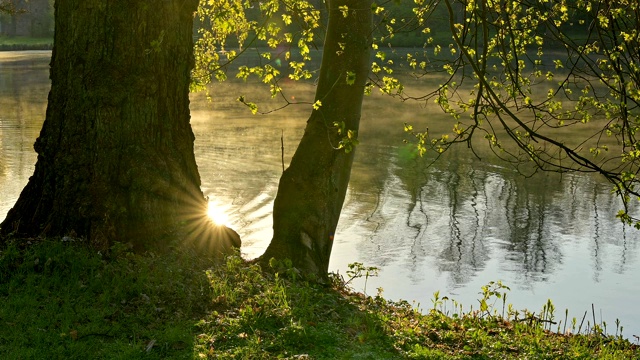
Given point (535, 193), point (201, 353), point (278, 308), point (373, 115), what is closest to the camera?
point (201, 353)

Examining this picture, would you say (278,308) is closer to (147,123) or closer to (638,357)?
(147,123)

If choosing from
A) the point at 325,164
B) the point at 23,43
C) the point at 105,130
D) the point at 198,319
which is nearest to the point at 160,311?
the point at 198,319

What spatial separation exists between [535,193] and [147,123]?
12.4 metres

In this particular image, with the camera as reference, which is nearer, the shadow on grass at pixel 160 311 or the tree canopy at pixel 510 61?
the shadow on grass at pixel 160 311

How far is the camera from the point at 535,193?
19359 mm

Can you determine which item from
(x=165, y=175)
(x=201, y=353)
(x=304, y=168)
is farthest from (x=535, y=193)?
(x=201, y=353)

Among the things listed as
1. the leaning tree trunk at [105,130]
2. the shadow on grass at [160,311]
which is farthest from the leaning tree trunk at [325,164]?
the leaning tree trunk at [105,130]

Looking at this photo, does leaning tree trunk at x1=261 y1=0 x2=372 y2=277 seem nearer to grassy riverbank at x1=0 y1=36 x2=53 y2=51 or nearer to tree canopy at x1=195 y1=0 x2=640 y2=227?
tree canopy at x1=195 y1=0 x2=640 y2=227

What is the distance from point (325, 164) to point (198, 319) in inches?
141

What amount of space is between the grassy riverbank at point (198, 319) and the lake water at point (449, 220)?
3751 millimetres

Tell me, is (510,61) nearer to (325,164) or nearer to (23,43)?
(325,164)

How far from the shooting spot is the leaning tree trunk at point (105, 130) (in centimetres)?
890

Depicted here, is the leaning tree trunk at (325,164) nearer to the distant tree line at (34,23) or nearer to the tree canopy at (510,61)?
the tree canopy at (510,61)

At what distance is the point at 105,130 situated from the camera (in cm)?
894
